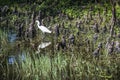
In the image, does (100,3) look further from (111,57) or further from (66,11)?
(111,57)

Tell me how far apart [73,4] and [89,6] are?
24.4 inches

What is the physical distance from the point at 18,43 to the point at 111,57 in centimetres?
226

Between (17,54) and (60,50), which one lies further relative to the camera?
(17,54)

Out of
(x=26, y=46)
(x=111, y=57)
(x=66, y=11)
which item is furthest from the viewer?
(x=66, y=11)

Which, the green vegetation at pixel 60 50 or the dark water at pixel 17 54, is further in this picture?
the dark water at pixel 17 54

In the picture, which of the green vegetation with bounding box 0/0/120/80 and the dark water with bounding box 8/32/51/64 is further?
the dark water with bounding box 8/32/51/64

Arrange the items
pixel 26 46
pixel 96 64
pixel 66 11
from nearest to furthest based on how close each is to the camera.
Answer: pixel 96 64 < pixel 26 46 < pixel 66 11

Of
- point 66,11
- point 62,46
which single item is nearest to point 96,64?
point 62,46

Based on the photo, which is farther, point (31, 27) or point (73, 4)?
point (73, 4)

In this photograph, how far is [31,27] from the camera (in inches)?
388

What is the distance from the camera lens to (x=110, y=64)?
7258 millimetres

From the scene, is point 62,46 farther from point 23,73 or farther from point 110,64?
point 23,73

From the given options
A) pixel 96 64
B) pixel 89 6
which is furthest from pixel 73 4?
pixel 96 64

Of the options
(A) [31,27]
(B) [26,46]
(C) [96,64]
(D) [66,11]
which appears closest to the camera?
(C) [96,64]
